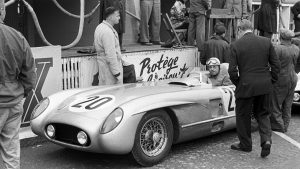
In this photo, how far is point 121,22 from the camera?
8.16 m

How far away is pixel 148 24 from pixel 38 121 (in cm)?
515

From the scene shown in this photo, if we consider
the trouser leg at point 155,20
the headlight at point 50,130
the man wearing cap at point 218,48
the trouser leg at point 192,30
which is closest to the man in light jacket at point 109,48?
the headlight at point 50,130

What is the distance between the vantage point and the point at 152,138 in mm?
5156

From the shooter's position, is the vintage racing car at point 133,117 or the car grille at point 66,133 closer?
the vintage racing car at point 133,117

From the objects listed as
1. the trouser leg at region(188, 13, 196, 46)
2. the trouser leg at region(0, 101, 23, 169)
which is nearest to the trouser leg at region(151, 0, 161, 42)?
the trouser leg at region(188, 13, 196, 46)

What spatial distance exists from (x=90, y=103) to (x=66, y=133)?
17.6 inches

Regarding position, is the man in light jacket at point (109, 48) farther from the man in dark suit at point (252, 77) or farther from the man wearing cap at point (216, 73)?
the man in dark suit at point (252, 77)

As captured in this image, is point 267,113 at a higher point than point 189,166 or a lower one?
higher

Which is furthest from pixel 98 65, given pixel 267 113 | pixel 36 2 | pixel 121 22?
pixel 36 2

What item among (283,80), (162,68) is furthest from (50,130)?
(162,68)

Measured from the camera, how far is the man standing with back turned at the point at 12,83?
388 centimetres

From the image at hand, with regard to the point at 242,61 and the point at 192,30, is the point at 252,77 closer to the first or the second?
the point at 242,61

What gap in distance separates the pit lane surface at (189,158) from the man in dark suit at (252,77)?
0.24 meters

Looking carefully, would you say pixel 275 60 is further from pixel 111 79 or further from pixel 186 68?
pixel 186 68
